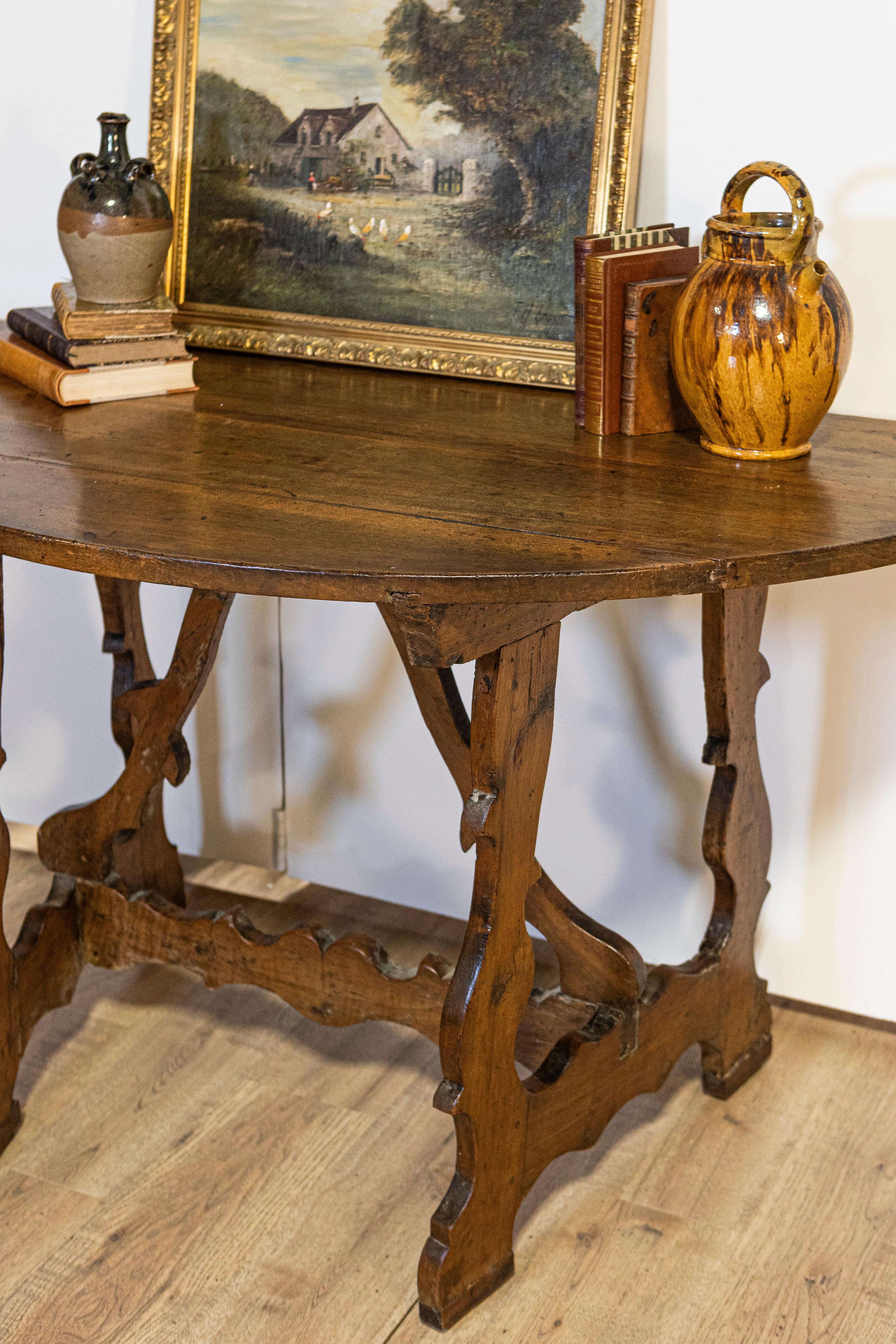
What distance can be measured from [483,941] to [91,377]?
83 centimetres

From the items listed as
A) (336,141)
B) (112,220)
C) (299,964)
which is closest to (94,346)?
(112,220)

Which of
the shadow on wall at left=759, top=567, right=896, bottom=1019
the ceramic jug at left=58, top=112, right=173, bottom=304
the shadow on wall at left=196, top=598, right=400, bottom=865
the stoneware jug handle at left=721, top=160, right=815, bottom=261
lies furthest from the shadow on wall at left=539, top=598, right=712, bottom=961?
the ceramic jug at left=58, top=112, right=173, bottom=304

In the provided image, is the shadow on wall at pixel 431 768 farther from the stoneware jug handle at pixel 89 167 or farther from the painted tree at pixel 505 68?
the stoneware jug handle at pixel 89 167

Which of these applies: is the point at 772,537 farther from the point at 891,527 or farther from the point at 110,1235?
the point at 110,1235

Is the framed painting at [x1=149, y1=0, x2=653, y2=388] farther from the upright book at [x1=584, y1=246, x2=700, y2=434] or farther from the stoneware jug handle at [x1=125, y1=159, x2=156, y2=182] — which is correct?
the stoneware jug handle at [x1=125, y1=159, x2=156, y2=182]

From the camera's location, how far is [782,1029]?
84.1 inches

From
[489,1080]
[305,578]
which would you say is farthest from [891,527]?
[489,1080]

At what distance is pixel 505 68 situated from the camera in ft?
5.92

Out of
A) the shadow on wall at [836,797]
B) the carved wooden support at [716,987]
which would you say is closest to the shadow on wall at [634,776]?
the shadow on wall at [836,797]

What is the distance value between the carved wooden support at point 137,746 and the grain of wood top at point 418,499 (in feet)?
1.08

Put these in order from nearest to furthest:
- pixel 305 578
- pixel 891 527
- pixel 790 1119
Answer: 1. pixel 305 578
2. pixel 891 527
3. pixel 790 1119

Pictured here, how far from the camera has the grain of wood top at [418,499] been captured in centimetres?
120

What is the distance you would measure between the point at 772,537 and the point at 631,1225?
92cm

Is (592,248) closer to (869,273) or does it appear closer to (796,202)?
(796,202)
